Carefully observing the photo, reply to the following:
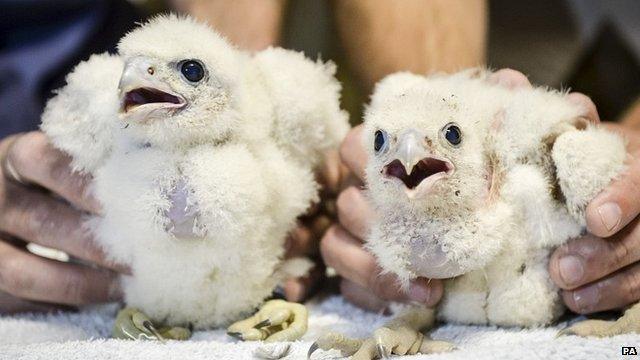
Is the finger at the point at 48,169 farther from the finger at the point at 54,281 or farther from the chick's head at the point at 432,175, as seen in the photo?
the chick's head at the point at 432,175

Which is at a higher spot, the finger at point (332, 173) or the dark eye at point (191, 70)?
the finger at point (332, 173)

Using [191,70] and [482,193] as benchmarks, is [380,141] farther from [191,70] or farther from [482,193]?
[191,70]

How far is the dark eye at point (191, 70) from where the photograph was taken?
1136 mm

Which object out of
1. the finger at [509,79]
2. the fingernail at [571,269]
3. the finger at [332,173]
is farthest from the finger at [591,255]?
the finger at [332,173]

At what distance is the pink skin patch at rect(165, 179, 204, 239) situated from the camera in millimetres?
1106

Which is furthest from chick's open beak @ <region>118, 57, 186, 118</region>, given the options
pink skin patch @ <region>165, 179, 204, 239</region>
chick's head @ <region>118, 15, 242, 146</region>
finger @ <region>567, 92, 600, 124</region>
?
finger @ <region>567, 92, 600, 124</region>

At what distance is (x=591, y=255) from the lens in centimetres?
112

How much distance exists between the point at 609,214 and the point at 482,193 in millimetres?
177

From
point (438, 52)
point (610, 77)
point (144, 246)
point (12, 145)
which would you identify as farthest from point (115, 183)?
point (610, 77)

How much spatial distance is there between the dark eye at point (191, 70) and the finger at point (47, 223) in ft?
1.13

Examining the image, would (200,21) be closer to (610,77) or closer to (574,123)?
(574,123)

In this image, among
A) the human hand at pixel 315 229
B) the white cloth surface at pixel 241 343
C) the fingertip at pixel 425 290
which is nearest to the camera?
the white cloth surface at pixel 241 343

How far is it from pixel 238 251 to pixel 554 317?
0.51m

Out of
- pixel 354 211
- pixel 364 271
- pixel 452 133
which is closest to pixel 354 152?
pixel 354 211
